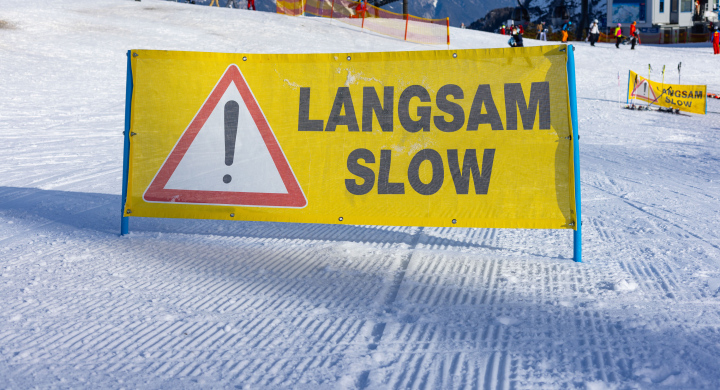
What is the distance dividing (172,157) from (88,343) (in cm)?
204

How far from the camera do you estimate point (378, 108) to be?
13.2 feet

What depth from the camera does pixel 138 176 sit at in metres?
4.33

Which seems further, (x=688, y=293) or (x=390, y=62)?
(x=390, y=62)

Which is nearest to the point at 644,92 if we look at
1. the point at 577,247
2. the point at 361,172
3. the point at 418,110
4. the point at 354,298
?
the point at 577,247

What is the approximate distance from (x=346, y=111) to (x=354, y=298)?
1.59 m

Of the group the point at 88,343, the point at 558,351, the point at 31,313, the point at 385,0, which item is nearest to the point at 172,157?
the point at 31,313

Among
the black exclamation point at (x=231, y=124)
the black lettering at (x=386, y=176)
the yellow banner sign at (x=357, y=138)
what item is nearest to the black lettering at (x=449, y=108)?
the yellow banner sign at (x=357, y=138)

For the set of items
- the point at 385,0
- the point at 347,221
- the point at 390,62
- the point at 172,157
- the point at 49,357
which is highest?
the point at 385,0

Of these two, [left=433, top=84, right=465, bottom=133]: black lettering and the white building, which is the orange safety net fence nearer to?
[left=433, top=84, right=465, bottom=133]: black lettering

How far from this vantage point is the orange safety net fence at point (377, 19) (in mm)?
26453

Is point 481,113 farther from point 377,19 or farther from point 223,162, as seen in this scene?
point 377,19

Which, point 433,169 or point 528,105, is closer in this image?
point 528,105

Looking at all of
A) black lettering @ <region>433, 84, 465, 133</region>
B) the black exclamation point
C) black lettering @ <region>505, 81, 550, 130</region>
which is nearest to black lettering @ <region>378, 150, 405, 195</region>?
black lettering @ <region>433, 84, 465, 133</region>

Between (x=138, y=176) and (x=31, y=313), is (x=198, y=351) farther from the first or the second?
(x=138, y=176)
